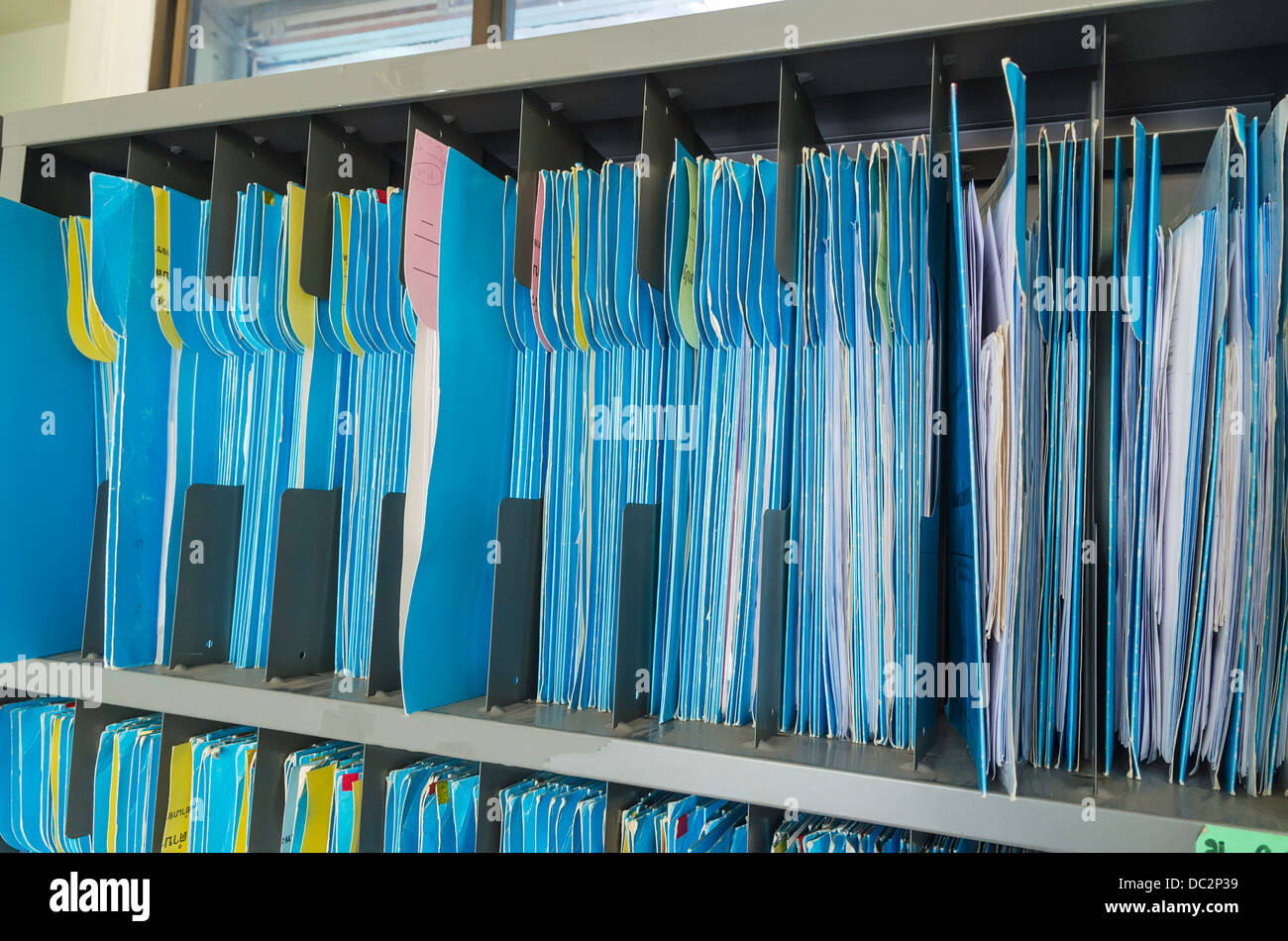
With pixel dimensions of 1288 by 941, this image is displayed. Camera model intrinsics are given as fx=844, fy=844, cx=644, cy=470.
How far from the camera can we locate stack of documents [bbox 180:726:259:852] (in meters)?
1.05

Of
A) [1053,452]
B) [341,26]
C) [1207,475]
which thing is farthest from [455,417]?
[341,26]

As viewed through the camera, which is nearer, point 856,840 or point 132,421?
point 856,840

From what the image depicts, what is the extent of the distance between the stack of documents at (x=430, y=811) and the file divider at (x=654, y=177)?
61cm

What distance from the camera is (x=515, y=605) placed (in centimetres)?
95

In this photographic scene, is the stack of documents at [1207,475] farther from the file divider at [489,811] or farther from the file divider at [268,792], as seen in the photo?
the file divider at [268,792]

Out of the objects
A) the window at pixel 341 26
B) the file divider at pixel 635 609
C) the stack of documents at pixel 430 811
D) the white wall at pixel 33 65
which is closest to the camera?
the file divider at pixel 635 609

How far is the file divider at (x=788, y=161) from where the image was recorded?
823 millimetres

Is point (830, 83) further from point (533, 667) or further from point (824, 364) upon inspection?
point (533, 667)

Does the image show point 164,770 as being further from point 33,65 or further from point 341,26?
point 33,65

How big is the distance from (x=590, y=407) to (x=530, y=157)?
0.97 ft

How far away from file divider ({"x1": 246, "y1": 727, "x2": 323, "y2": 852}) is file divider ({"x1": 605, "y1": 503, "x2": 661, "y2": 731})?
0.42 metres

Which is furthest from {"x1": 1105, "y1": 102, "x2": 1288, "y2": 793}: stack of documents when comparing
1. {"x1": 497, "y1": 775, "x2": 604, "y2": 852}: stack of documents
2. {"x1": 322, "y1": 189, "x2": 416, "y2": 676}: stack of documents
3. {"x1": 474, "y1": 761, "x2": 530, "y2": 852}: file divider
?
{"x1": 322, "y1": 189, "x2": 416, "y2": 676}: stack of documents

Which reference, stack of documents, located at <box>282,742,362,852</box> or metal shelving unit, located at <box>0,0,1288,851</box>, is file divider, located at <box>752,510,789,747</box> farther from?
stack of documents, located at <box>282,742,362,852</box>

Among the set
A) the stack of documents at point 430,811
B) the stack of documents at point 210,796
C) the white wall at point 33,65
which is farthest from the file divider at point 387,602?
the white wall at point 33,65
